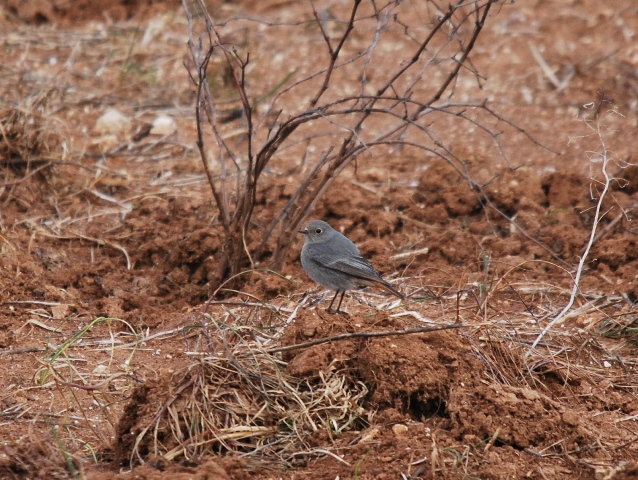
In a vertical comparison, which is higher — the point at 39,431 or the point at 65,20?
the point at 65,20

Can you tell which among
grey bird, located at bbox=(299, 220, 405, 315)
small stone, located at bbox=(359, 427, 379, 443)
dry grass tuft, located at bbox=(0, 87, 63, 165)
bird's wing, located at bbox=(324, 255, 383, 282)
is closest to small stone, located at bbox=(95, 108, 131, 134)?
dry grass tuft, located at bbox=(0, 87, 63, 165)

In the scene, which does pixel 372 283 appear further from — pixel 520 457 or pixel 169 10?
pixel 169 10

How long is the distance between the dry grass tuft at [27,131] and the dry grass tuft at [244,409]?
3769 millimetres

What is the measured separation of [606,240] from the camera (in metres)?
6.92

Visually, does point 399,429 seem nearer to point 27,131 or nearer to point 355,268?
point 355,268

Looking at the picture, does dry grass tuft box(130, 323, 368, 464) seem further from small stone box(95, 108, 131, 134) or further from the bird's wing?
small stone box(95, 108, 131, 134)

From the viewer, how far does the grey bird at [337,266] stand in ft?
19.4

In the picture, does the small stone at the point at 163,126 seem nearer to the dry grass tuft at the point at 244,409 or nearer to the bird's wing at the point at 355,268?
the bird's wing at the point at 355,268

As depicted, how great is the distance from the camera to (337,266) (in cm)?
592

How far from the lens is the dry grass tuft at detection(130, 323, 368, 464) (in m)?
4.22

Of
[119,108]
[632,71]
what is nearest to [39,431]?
[119,108]

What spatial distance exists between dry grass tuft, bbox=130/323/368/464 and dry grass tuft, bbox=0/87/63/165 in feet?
12.4

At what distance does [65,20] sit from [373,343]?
27.5 ft

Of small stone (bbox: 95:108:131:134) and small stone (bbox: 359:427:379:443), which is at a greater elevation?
small stone (bbox: 359:427:379:443)
